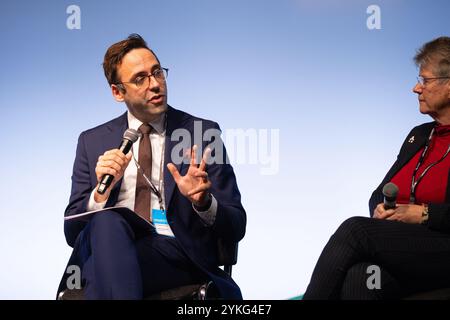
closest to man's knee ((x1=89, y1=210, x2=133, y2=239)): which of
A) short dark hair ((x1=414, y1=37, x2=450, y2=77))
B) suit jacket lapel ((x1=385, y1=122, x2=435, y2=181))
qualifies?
suit jacket lapel ((x1=385, y1=122, x2=435, y2=181))

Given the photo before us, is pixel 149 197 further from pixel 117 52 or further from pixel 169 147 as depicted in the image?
pixel 117 52

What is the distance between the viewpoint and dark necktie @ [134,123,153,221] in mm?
2475

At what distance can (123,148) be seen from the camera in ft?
7.57

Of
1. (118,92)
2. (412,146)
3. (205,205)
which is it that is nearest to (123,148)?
(205,205)

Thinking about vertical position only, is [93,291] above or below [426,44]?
below

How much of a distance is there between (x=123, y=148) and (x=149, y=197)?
0.86 feet

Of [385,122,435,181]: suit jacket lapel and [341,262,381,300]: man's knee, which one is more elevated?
[385,122,435,181]: suit jacket lapel

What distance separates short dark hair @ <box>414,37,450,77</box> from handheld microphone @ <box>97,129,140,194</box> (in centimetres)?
114

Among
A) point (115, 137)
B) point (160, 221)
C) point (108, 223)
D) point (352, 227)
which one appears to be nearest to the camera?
point (108, 223)

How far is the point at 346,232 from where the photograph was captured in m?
2.24

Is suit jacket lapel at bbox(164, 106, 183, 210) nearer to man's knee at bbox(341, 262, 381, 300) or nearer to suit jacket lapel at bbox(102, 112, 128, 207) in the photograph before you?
suit jacket lapel at bbox(102, 112, 128, 207)
